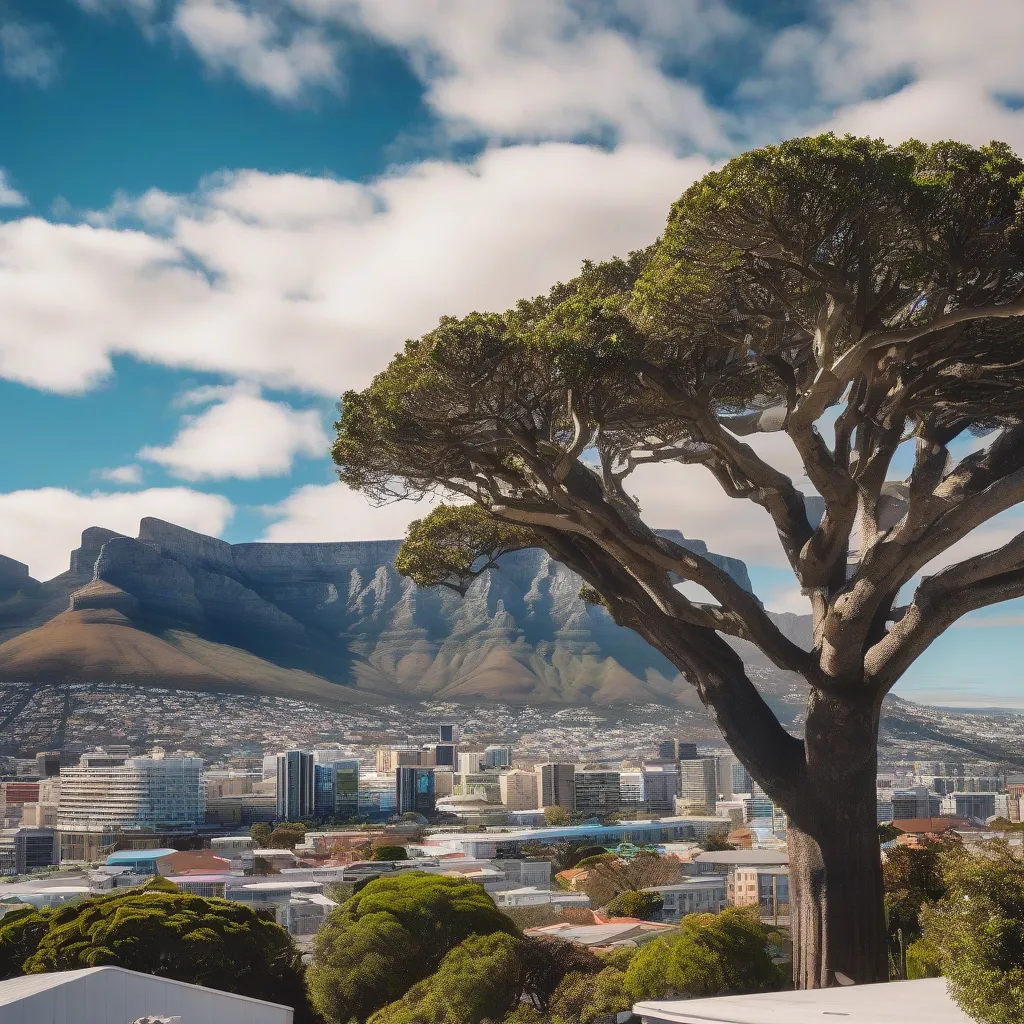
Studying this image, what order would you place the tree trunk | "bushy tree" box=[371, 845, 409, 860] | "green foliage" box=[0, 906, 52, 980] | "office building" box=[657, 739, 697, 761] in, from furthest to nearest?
"office building" box=[657, 739, 697, 761], "bushy tree" box=[371, 845, 409, 860], "green foliage" box=[0, 906, 52, 980], the tree trunk

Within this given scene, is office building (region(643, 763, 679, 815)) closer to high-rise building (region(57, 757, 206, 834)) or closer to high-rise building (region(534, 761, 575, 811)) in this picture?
high-rise building (region(534, 761, 575, 811))

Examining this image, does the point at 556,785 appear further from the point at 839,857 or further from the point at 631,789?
the point at 839,857

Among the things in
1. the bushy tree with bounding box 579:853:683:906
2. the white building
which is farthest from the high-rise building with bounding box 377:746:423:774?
the white building

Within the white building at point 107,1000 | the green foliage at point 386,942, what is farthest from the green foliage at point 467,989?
the white building at point 107,1000

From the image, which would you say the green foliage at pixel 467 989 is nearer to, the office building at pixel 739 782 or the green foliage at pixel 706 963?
the green foliage at pixel 706 963

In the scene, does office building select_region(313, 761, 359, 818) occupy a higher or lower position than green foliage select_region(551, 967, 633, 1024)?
lower

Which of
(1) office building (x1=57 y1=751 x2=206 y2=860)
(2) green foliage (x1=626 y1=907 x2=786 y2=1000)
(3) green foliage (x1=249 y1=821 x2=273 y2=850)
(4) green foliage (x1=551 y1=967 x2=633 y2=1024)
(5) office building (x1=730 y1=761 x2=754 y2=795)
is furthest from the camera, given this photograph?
(5) office building (x1=730 y1=761 x2=754 y2=795)
